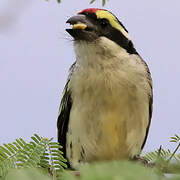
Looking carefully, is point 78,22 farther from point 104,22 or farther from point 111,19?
point 111,19

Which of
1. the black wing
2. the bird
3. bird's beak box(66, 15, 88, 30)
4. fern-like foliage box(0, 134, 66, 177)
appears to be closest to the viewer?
fern-like foliage box(0, 134, 66, 177)

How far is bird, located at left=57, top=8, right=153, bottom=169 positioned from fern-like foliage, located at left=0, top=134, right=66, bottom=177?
1.80 metres

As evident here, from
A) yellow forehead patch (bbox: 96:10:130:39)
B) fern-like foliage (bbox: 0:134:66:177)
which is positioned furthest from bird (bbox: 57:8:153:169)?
fern-like foliage (bbox: 0:134:66:177)

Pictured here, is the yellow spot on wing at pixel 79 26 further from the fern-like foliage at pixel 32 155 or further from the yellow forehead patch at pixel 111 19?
the fern-like foliage at pixel 32 155

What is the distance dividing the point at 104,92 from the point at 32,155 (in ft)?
6.94

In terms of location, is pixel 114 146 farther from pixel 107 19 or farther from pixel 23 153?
pixel 23 153

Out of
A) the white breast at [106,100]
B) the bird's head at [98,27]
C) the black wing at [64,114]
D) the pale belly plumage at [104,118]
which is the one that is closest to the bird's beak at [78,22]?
the bird's head at [98,27]

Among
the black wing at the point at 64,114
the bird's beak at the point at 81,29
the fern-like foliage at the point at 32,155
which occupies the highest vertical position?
the bird's beak at the point at 81,29

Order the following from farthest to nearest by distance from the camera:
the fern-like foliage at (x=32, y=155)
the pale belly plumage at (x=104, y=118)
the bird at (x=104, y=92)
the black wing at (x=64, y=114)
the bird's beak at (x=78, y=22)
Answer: the black wing at (x=64, y=114) → the pale belly plumage at (x=104, y=118) → the bird at (x=104, y=92) → the bird's beak at (x=78, y=22) → the fern-like foliage at (x=32, y=155)

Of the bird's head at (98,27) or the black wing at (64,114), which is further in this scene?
the black wing at (64,114)

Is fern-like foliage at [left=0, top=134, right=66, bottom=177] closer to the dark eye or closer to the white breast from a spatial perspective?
the white breast

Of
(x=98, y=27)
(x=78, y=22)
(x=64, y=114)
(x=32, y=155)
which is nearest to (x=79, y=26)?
(x=78, y=22)

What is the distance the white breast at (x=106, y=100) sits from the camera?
3.91 meters

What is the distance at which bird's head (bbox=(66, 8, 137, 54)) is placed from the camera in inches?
143
